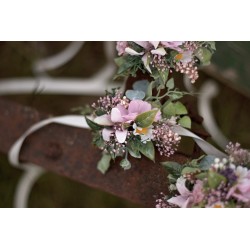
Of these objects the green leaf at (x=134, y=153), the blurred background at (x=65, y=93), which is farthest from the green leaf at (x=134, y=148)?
the blurred background at (x=65, y=93)

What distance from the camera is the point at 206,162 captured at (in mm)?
739

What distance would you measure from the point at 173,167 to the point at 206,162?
0.06 meters

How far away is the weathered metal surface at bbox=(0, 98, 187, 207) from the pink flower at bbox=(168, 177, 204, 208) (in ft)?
0.12

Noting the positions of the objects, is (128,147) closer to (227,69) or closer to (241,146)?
(241,146)

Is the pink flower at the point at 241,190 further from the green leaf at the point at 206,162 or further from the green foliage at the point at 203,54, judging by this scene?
the green foliage at the point at 203,54

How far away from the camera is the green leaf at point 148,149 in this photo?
74 centimetres

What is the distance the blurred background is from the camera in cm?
117

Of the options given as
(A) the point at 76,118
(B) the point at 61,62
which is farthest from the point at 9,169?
(A) the point at 76,118

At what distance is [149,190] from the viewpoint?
80cm

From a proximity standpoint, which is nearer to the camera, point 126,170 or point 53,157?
point 126,170

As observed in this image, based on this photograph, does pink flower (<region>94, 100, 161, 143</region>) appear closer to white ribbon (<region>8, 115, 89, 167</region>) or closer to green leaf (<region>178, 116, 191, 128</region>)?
green leaf (<region>178, 116, 191, 128</region>)

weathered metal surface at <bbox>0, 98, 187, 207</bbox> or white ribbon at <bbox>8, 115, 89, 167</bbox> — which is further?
white ribbon at <bbox>8, 115, 89, 167</bbox>

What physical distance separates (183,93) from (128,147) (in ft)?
0.48

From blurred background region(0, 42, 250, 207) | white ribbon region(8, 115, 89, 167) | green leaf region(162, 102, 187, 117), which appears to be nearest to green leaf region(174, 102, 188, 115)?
green leaf region(162, 102, 187, 117)
